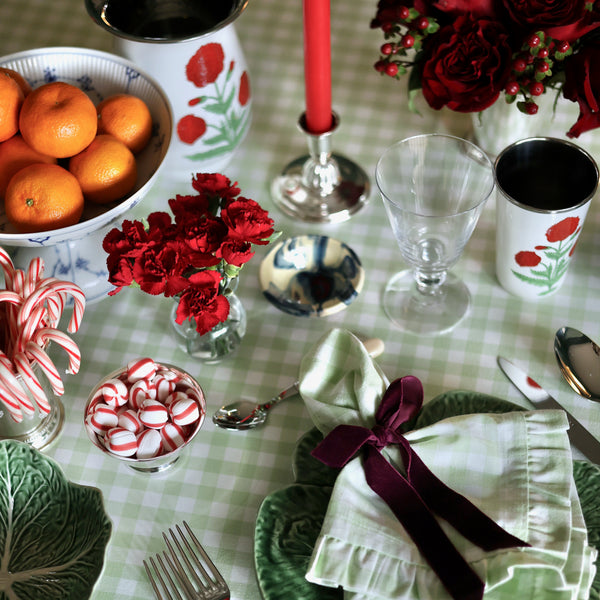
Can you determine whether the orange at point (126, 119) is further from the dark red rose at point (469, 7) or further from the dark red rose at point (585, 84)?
the dark red rose at point (585, 84)

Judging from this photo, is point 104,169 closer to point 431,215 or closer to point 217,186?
point 217,186

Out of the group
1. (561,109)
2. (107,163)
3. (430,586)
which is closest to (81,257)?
(107,163)

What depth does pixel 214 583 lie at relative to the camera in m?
0.61

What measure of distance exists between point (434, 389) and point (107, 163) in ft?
1.24

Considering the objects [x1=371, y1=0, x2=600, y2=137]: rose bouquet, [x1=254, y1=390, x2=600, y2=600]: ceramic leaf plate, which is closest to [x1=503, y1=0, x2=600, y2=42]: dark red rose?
[x1=371, y1=0, x2=600, y2=137]: rose bouquet

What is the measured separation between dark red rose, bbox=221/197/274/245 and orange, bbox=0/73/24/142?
0.87ft

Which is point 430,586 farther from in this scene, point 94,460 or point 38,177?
point 38,177

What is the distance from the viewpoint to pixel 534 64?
732 millimetres

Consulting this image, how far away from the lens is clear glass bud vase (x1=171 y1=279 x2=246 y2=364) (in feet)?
2.52

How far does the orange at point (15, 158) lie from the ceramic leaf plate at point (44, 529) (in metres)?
0.26

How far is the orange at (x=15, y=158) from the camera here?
754mm

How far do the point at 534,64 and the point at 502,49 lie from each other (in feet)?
0.11

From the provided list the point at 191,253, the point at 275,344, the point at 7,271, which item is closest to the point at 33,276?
the point at 7,271

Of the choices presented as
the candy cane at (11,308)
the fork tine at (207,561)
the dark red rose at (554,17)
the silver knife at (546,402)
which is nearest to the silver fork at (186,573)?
the fork tine at (207,561)
